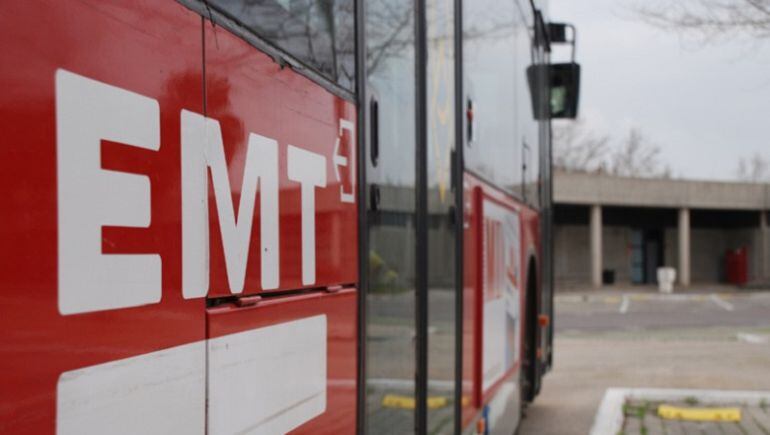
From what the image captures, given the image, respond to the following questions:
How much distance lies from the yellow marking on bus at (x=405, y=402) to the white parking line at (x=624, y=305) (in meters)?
23.1

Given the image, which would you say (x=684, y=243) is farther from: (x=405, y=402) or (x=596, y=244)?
(x=405, y=402)

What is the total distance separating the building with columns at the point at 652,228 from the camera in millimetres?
37406

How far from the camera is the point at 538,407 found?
10430mm

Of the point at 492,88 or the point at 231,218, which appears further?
the point at 492,88

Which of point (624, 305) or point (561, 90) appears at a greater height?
point (561, 90)

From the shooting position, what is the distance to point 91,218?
1.58 metres

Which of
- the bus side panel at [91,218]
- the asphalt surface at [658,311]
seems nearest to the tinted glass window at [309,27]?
the bus side panel at [91,218]

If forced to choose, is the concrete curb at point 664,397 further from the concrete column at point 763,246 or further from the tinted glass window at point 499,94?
the concrete column at point 763,246

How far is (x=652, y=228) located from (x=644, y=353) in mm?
27280

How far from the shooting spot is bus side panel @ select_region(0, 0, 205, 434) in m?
1.43

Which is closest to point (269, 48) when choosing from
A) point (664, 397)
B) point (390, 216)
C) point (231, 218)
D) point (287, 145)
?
point (287, 145)

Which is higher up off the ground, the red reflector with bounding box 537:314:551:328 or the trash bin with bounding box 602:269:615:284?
the red reflector with bounding box 537:314:551:328

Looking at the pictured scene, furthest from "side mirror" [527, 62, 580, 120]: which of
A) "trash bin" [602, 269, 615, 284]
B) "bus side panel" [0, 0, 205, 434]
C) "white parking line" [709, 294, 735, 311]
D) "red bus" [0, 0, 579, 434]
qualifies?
"trash bin" [602, 269, 615, 284]

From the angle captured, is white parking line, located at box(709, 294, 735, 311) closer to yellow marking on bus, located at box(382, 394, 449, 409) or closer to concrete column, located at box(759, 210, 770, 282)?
concrete column, located at box(759, 210, 770, 282)
